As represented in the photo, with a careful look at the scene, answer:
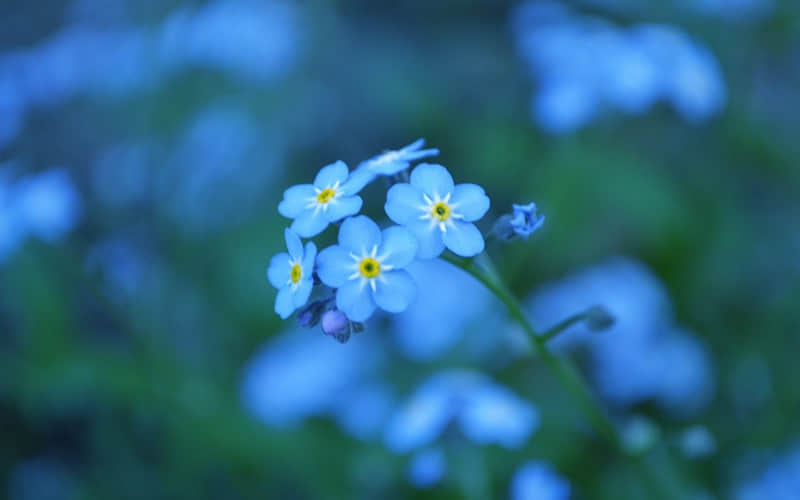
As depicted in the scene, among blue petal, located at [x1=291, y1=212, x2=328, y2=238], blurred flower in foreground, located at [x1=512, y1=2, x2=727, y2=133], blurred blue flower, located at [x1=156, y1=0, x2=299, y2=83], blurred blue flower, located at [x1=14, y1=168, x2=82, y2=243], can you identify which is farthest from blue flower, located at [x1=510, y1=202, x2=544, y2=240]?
blurred blue flower, located at [x1=156, y1=0, x2=299, y2=83]

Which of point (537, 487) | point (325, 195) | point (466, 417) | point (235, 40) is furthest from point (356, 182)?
point (235, 40)

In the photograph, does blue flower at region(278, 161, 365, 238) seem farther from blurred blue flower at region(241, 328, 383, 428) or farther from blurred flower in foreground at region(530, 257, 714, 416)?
blurred flower in foreground at region(530, 257, 714, 416)

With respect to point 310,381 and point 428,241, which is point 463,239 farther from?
point 310,381

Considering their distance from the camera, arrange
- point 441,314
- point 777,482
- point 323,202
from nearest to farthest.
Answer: point 323,202 → point 777,482 → point 441,314

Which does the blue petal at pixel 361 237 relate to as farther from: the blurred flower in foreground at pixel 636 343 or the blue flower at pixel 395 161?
the blurred flower in foreground at pixel 636 343

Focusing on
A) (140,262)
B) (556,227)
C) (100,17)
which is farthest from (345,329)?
(100,17)

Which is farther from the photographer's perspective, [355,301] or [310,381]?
[310,381]
